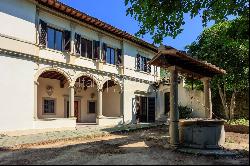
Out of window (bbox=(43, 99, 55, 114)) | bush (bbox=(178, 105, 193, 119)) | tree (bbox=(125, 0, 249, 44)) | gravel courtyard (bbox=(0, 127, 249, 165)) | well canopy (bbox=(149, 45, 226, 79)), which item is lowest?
gravel courtyard (bbox=(0, 127, 249, 165))

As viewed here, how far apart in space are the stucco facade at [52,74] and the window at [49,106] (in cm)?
23

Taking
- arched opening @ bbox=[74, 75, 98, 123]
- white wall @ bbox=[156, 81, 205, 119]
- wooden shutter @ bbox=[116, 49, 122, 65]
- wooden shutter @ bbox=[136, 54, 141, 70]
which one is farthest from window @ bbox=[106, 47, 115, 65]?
white wall @ bbox=[156, 81, 205, 119]

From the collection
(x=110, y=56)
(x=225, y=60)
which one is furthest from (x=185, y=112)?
(x=110, y=56)

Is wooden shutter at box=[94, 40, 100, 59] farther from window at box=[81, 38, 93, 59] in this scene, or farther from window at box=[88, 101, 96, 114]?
window at box=[88, 101, 96, 114]

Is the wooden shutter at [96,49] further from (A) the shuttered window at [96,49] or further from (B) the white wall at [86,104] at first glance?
(B) the white wall at [86,104]

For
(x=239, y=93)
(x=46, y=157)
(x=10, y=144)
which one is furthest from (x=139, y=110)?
(x=46, y=157)

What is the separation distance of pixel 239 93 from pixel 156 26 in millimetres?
13533

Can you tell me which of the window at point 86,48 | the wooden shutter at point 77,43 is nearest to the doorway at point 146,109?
the window at point 86,48

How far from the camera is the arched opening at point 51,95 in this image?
1906 cm

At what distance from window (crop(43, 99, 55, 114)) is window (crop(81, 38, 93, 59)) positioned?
388 cm

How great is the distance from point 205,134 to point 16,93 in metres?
9.58

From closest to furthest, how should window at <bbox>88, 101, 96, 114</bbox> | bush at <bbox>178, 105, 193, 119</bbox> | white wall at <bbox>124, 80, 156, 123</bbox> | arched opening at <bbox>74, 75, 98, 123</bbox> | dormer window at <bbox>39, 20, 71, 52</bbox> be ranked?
dormer window at <bbox>39, 20, 71, 52</bbox>
white wall at <bbox>124, 80, 156, 123</bbox>
arched opening at <bbox>74, 75, 98, 123</bbox>
bush at <bbox>178, 105, 193, 119</bbox>
window at <bbox>88, 101, 96, 114</bbox>

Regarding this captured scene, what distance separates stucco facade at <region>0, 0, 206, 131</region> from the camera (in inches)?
568

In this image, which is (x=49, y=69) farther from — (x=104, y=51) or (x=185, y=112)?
(x=185, y=112)
